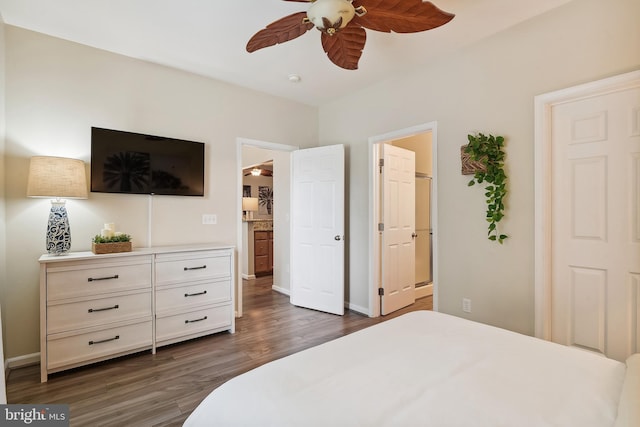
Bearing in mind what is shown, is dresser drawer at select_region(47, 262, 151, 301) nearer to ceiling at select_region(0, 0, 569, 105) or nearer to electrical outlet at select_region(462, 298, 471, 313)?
ceiling at select_region(0, 0, 569, 105)

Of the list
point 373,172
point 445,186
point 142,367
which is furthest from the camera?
point 373,172

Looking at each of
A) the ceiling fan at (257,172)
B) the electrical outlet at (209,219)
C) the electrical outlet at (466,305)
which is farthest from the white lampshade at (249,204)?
the electrical outlet at (466,305)

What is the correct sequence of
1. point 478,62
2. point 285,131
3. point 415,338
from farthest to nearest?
1. point 285,131
2. point 478,62
3. point 415,338

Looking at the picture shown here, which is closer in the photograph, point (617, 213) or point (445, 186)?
point (617, 213)

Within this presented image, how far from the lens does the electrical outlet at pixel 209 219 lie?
11.4ft

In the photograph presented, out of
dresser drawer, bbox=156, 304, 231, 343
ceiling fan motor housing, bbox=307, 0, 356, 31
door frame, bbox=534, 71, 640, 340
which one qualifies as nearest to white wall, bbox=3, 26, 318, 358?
dresser drawer, bbox=156, 304, 231, 343

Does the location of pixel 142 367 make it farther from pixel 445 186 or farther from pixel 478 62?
pixel 478 62

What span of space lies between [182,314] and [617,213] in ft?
11.5

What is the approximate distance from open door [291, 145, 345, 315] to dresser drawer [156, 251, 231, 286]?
3.98 feet

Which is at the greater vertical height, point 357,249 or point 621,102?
point 621,102

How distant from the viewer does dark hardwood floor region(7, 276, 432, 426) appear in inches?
77.3

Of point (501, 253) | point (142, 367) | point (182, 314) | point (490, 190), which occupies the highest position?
point (490, 190)

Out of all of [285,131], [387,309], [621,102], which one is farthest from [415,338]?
[285,131]

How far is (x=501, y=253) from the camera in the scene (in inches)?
103
